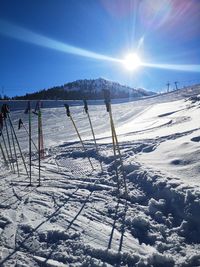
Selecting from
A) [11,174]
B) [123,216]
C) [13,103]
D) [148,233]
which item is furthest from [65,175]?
[13,103]

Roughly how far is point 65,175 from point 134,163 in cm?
222

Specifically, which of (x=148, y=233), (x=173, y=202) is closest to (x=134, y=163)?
(x=173, y=202)

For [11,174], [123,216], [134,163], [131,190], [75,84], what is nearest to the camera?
[123,216]

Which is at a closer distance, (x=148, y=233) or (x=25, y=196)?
(x=148, y=233)

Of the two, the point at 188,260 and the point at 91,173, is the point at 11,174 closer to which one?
the point at 91,173

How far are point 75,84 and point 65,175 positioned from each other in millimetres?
185039

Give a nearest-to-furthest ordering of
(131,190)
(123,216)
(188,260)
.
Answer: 1. (188,260)
2. (123,216)
3. (131,190)

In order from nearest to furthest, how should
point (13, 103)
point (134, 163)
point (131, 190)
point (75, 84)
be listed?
1. point (131, 190)
2. point (134, 163)
3. point (13, 103)
4. point (75, 84)

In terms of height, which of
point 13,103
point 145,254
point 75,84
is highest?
point 75,84

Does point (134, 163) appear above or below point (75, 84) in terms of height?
below

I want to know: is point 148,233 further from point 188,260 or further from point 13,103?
point 13,103

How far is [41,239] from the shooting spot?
5.38m

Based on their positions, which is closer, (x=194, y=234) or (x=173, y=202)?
(x=194, y=234)

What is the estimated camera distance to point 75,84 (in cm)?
19125
